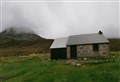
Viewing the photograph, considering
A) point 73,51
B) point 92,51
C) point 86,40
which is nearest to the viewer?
point 92,51

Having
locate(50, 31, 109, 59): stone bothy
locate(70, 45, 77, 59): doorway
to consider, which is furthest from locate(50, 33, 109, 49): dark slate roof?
locate(70, 45, 77, 59): doorway

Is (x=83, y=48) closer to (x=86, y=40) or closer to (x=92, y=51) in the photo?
(x=92, y=51)

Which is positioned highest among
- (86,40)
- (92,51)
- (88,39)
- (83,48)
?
(88,39)

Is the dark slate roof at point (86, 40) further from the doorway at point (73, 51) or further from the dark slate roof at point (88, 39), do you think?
the doorway at point (73, 51)

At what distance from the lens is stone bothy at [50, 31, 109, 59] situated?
55.5 meters

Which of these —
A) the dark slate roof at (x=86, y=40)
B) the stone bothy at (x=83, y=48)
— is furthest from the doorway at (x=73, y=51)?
the dark slate roof at (x=86, y=40)

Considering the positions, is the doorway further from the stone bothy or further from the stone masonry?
the stone masonry

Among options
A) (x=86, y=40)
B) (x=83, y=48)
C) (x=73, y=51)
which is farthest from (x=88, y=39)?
(x=73, y=51)

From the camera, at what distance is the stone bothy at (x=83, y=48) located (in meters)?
55.5

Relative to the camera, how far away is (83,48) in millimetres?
56125

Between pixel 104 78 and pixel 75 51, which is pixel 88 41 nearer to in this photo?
pixel 75 51

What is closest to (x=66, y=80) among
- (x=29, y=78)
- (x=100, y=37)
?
(x=29, y=78)

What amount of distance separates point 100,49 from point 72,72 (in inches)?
789

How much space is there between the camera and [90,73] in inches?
1415
